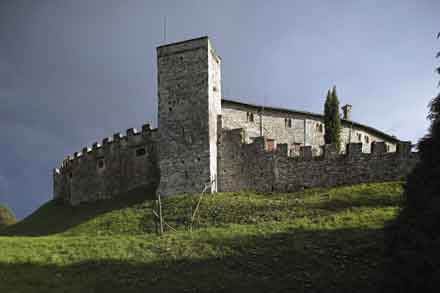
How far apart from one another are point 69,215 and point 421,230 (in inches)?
1423

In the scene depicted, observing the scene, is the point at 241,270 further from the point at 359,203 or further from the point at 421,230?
the point at 359,203

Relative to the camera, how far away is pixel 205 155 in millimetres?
33969

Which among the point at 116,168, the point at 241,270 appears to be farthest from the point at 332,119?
the point at 241,270

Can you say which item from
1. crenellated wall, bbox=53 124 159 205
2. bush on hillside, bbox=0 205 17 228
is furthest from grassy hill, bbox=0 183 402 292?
bush on hillside, bbox=0 205 17 228

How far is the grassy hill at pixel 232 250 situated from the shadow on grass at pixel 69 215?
4949 millimetres

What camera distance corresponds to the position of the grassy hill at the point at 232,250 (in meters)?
16.5

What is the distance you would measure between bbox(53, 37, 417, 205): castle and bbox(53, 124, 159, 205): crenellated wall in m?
0.10

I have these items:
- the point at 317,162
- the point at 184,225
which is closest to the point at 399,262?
the point at 184,225

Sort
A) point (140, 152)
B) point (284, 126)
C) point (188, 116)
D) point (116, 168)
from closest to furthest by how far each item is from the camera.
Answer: point (188, 116), point (140, 152), point (116, 168), point (284, 126)

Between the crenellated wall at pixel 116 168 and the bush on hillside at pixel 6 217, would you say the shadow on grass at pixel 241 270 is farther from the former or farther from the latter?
the bush on hillside at pixel 6 217

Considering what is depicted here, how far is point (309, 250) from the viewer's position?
61.6 feet

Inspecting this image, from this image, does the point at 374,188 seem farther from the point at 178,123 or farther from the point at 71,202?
the point at 71,202

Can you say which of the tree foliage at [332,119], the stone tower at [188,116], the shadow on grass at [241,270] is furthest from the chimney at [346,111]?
the shadow on grass at [241,270]

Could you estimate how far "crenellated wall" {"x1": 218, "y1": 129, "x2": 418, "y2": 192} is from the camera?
30.8m
